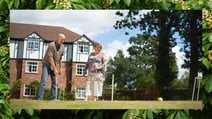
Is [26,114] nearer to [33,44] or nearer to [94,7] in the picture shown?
[33,44]

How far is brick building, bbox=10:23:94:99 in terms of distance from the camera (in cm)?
208

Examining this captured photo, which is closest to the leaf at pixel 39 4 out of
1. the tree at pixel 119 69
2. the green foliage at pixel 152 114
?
the tree at pixel 119 69

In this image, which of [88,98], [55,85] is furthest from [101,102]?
[55,85]

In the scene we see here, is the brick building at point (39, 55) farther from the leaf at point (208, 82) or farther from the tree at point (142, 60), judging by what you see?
the leaf at point (208, 82)

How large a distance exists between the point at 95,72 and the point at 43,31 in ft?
0.91

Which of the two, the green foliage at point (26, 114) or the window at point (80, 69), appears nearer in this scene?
the window at point (80, 69)

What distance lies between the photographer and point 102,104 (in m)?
2.09

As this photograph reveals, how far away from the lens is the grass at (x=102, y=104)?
2.08 m

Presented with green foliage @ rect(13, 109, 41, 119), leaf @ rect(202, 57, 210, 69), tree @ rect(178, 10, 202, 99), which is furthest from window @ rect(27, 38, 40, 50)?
leaf @ rect(202, 57, 210, 69)

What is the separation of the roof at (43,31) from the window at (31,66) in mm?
110

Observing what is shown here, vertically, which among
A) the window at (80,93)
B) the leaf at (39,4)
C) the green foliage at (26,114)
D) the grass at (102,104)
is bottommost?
the green foliage at (26,114)

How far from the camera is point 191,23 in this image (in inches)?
85.0

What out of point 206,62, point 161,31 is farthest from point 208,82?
point 161,31

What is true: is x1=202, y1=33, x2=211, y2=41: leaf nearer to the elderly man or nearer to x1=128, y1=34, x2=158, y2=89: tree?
x1=128, y1=34, x2=158, y2=89: tree
